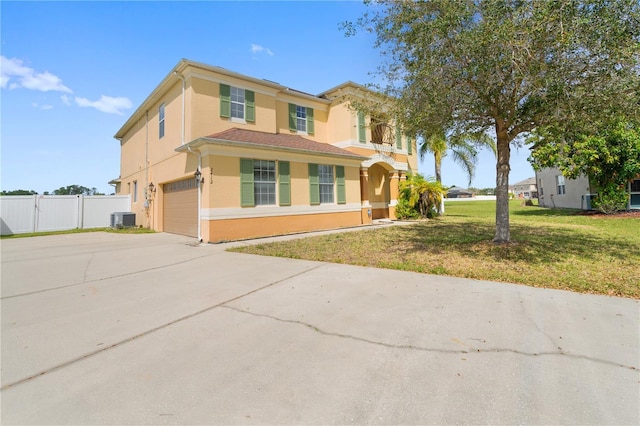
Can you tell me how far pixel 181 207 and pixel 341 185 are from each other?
7696mm

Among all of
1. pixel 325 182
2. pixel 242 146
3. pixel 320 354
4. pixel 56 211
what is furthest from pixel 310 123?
pixel 56 211

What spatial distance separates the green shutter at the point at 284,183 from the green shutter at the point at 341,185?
3.03 m

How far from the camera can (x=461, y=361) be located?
280cm

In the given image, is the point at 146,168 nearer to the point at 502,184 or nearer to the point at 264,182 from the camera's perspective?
the point at 264,182

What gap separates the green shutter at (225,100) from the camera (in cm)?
1314

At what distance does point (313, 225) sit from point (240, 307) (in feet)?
31.6

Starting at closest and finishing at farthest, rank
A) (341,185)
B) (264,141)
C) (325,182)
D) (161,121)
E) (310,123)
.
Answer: (264,141) < (325,182) < (341,185) < (161,121) < (310,123)

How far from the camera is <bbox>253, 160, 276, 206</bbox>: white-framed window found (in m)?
12.1

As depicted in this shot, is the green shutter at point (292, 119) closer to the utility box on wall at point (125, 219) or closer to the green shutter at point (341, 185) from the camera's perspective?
the green shutter at point (341, 185)

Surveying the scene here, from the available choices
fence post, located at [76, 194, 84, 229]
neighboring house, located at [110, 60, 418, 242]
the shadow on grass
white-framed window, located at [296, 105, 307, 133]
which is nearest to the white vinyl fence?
fence post, located at [76, 194, 84, 229]

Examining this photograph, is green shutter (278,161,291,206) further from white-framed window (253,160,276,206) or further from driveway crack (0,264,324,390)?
driveway crack (0,264,324,390)

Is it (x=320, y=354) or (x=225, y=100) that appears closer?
(x=320, y=354)

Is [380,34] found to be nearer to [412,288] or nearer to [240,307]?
[412,288]

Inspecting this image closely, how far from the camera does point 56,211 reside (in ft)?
58.7
